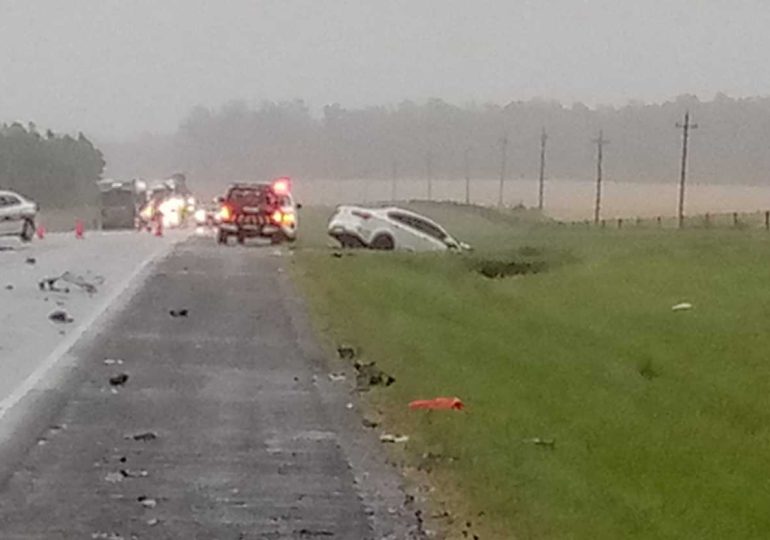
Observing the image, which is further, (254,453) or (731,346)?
(731,346)

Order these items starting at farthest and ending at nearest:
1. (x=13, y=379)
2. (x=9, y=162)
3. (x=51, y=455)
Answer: (x=9, y=162) → (x=13, y=379) → (x=51, y=455)

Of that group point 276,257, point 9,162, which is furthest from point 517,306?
point 9,162

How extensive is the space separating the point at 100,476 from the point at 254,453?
1466mm

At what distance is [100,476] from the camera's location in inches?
475

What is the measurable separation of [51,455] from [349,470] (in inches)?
84.5

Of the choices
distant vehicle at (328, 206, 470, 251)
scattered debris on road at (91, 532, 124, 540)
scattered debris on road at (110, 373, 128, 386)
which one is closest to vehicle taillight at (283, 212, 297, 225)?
distant vehicle at (328, 206, 470, 251)

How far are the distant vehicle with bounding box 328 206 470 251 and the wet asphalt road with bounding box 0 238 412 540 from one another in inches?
1035

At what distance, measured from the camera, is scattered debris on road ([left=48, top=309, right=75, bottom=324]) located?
79.4 feet

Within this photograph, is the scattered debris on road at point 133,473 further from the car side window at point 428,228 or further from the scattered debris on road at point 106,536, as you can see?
the car side window at point 428,228

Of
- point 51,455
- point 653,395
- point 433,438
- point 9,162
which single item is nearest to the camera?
point 51,455

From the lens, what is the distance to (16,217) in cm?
5347

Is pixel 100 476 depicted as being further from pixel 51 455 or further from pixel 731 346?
pixel 731 346

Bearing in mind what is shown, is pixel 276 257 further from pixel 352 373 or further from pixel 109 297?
pixel 352 373

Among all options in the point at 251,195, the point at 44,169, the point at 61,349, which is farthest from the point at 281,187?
the point at 44,169
